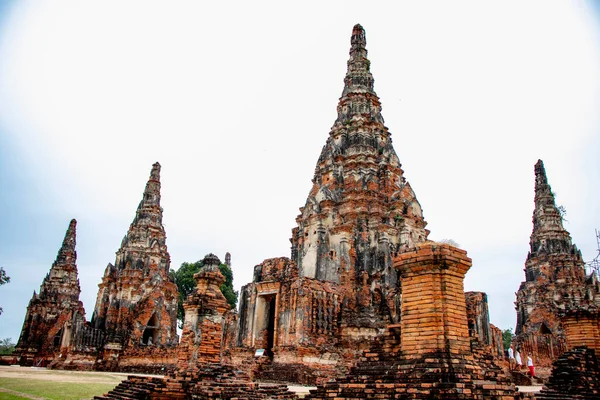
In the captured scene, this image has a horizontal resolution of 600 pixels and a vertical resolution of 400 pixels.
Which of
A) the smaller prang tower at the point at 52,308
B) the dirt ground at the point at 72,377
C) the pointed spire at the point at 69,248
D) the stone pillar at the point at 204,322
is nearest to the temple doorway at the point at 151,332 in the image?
the smaller prang tower at the point at 52,308

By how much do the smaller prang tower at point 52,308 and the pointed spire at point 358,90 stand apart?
2640cm

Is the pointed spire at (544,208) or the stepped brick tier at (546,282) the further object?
the pointed spire at (544,208)

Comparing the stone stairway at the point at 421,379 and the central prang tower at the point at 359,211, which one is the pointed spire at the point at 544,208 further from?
the stone stairway at the point at 421,379

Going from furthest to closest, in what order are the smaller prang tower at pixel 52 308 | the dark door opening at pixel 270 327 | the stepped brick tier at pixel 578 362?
the smaller prang tower at pixel 52 308 → the dark door opening at pixel 270 327 → the stepped brick tier at pixel 578 362

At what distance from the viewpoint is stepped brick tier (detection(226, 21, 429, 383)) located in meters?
21.5

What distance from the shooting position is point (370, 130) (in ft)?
97.7

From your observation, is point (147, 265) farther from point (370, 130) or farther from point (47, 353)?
point (370, 130)

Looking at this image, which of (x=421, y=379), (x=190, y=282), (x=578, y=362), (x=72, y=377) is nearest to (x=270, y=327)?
(x=72, y=377)

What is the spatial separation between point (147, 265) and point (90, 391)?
2451cm

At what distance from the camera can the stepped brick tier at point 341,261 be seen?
70.6 ft

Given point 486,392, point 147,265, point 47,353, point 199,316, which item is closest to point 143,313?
point 147,265

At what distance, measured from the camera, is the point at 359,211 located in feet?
86.2

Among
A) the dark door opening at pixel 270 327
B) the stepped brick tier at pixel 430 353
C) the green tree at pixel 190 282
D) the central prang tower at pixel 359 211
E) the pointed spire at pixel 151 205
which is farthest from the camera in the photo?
the green tree at pixel 190 282

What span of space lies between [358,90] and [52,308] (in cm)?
3329
